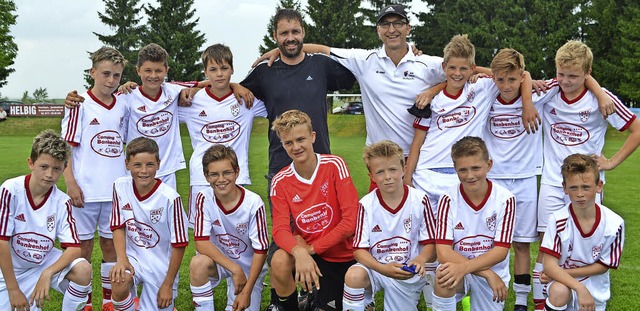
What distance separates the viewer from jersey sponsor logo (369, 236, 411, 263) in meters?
3.80

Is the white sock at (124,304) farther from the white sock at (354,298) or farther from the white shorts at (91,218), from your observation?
the white sock at (354,298)

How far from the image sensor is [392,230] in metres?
3.79

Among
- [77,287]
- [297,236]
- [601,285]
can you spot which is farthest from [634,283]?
[77,287]

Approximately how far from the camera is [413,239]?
3.86 metres

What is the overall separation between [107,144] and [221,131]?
87 cm

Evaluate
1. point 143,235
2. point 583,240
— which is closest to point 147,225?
point 143,235

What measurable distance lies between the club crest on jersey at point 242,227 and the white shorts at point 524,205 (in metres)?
1.82

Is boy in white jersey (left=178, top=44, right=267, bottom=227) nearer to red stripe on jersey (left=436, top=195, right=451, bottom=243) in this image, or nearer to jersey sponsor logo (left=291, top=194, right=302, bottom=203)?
jersey sponsor logo (left=291, top=194, right=302, bottom=203)

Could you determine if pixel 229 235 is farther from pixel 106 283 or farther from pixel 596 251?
pixel 596 251

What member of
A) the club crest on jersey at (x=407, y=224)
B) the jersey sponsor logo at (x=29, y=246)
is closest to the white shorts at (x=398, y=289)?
the club crest on jersey at (x=407, y=224)

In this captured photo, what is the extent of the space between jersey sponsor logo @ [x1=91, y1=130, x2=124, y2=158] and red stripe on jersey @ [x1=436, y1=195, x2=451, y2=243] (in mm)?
2511

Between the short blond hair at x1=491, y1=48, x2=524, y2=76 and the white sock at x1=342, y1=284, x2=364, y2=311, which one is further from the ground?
the short blond hair at x1=491, y1=48, x2=524, y2=76

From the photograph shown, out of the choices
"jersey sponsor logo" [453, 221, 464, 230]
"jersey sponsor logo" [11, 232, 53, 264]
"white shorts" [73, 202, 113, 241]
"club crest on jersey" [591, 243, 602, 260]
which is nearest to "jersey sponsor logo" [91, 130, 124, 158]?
"white shorts" [73, 202, 113, 241]

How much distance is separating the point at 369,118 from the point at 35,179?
8.14 ft
